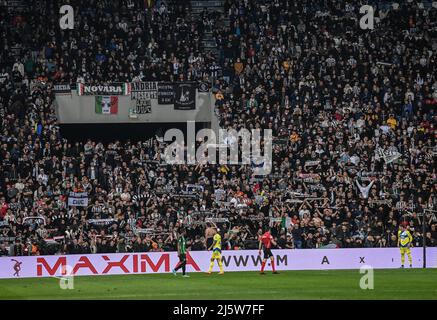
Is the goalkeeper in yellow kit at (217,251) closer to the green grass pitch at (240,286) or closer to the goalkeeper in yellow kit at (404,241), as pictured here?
the green grass pitch at (240,286)

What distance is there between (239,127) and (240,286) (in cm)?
1553

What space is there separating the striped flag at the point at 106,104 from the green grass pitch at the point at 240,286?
13078 millimetres

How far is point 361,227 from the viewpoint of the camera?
39.6 meters

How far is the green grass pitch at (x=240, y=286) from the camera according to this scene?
2672cm

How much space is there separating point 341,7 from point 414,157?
11709 millimetres

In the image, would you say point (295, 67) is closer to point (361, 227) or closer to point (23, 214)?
point (361, 227)

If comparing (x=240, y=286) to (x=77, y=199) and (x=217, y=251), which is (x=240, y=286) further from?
(x=77, y=199)

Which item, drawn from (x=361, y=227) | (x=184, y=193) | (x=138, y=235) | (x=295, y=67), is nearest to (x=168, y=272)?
(x=138, y=235)

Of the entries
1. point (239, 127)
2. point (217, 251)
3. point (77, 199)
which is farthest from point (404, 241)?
point (77, 199)

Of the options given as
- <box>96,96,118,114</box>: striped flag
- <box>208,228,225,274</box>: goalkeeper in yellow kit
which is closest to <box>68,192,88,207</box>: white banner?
<box>96,96,118,114</box>: striped flag

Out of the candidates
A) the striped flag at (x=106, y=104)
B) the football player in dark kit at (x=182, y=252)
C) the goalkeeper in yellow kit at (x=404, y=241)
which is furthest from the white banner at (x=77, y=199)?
the goalkeeper in yellow kit at (x=404, y=241)

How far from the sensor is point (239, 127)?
44156 millimetres

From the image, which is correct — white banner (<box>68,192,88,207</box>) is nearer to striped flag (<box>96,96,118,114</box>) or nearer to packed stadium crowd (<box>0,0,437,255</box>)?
packed stadium crowd (<box>0,0,437,255</box>)

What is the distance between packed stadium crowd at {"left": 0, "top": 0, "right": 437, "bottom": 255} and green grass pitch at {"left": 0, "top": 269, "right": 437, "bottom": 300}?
3861 mm
